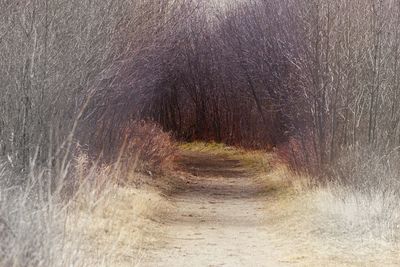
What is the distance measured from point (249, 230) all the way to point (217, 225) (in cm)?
81

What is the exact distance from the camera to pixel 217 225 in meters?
15.7

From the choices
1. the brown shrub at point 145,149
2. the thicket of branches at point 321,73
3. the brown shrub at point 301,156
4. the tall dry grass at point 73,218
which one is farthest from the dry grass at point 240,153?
the tall dry grass at point 73,218

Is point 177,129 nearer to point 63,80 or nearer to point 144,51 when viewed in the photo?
point 144,51

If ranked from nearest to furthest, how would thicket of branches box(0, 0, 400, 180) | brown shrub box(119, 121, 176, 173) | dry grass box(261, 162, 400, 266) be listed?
dry grass box(261, 162, 400, 266) → thicket of branches box(0, 0, 400, 180) → brown shrub box(119, 121, 176, 173)

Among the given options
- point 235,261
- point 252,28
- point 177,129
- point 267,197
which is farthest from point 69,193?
point 177,129

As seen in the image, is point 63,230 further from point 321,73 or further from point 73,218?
point 321,73

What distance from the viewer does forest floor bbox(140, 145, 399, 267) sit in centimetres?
1189

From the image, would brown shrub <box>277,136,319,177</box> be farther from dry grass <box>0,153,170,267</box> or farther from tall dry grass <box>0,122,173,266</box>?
dry grass <box>0,153,170,267</box>

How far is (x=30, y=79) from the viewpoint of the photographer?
12.8 m

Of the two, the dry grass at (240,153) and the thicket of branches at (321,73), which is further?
the dry grass at (240,153)

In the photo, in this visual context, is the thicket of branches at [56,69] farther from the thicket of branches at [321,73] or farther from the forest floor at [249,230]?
the thicket of branches at [321,73]

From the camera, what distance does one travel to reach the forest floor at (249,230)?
39.0 ft

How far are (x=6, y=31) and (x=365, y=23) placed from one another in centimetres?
662

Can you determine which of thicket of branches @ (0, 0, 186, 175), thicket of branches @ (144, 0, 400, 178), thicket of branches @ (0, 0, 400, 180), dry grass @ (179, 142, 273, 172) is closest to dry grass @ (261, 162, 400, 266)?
thicket of branches @ (144, 0, 400, 178)
